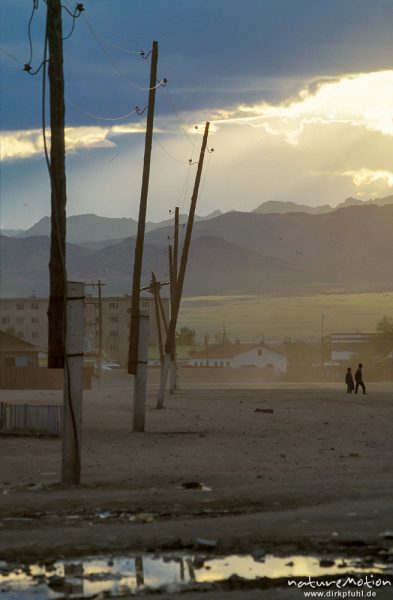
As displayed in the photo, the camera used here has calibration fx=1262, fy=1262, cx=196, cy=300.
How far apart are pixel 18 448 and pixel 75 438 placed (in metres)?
6.67

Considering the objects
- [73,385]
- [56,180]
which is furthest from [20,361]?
[73,385]

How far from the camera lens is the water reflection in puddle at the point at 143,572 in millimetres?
11422

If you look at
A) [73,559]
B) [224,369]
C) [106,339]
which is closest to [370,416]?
[73,559]

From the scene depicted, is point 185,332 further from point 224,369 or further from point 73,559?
point 73,559

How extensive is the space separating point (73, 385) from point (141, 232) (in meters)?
15.5

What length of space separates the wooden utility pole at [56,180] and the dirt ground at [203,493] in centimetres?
236

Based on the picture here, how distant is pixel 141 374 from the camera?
3164 cm

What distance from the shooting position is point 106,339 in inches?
7382

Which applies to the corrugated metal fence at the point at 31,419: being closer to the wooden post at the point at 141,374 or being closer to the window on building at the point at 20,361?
the wooden post at the point at 141,374

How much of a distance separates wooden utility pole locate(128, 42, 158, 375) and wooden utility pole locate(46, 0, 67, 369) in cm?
1116

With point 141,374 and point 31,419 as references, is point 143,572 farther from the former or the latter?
point 141,374

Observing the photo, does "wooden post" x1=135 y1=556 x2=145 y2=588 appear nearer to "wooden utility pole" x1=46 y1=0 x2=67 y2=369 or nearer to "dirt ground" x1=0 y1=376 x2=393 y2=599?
"dirt ground" x1=0 y1=376 x2=393 y2=599

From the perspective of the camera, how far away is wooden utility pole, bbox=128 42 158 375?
31.8 metres

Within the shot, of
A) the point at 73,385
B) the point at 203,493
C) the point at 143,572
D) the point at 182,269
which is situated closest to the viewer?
the point at 143,572
